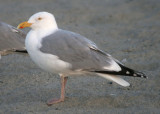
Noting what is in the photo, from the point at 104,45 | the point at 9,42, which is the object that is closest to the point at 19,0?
the point at 104,45

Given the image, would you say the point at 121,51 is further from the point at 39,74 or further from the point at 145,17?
the point at 145,17

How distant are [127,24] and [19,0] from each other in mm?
4087

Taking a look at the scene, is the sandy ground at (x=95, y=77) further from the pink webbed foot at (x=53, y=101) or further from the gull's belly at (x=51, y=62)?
the gull's belly at (x=51, y=62)

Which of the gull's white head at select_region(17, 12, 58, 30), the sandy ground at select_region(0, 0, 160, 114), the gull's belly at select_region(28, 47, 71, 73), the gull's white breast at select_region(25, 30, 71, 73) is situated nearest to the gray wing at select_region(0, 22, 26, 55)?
the sandy ground at select_region(0, 0, 160, 114)

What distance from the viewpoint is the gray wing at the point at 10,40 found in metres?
6.75

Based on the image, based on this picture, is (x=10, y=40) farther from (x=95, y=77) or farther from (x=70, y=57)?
(x=70, y=57)

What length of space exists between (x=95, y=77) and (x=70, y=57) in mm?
1637

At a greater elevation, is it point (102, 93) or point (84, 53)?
point (84, 53)

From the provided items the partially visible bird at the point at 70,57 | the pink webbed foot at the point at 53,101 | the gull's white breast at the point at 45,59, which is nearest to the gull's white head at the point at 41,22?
the partially visible bird at the point at 70,57

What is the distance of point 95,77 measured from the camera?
6406 mm

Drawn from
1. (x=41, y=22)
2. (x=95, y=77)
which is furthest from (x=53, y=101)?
(x=95, y=77)

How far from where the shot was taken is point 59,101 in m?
5.06

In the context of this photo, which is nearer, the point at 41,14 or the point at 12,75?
the point at 41,14

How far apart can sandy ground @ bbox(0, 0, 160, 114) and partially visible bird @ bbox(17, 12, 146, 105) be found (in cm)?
39
